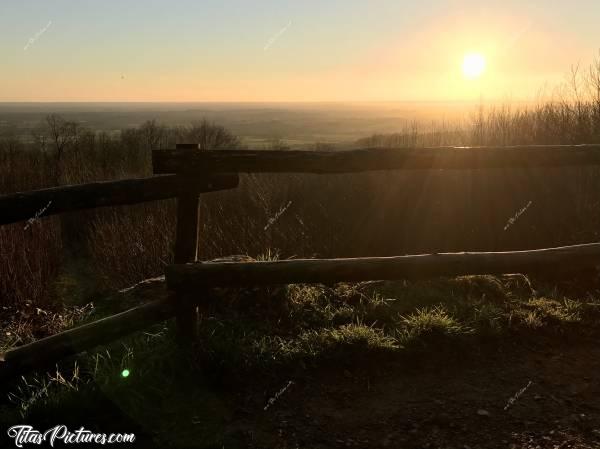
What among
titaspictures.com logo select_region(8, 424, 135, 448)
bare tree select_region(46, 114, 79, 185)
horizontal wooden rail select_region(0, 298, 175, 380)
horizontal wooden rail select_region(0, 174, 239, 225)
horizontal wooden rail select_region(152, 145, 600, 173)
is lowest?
titaspictures.com logo select_region(8, 424, 135, 448)

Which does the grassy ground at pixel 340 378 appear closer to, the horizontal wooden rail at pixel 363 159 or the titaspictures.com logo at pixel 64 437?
the titaspictures.com logo at pixel 64 437

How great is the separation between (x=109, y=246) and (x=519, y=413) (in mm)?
7066

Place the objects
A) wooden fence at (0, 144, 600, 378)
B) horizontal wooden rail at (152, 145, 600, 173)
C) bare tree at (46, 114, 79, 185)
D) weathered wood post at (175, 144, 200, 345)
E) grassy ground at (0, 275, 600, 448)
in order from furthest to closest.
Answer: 1. bare tree at (46, 114, 79, 185)
2. weathered wood post at (175, 144, 200, 345)
3. horizontal wooden rail at (152, 145, 600, 173)
4. wooden fence at (0, 144, 600, 378)
5. grassy ground at (0, 275, 600, 448)

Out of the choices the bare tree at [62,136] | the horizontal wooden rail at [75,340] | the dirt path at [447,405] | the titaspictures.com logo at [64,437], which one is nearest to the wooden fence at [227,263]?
the horizontal wooden rail at [75,340]

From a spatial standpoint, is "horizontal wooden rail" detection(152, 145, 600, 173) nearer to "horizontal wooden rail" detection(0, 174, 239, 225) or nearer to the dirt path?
"horizontal wooden rail" detection(0, 174, 239, 225)

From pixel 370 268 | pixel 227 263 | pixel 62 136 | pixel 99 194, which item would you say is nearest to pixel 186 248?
pixel 227 263

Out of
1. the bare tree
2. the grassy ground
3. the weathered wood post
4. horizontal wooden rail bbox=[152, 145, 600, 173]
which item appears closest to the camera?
the grassy ground

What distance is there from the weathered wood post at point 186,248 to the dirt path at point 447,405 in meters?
0.80

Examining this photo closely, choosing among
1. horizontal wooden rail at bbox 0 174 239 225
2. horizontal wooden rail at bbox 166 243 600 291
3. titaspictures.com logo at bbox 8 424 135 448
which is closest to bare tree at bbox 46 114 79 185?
horizontal wooden rail at bbox 0 174 239 225

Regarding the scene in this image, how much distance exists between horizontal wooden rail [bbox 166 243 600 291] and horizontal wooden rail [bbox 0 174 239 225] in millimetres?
549

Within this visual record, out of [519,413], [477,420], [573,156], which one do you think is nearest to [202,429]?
[477,420]

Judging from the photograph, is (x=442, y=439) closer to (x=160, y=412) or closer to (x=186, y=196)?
(x=160, y=412)

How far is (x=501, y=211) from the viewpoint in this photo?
9266 millimetres

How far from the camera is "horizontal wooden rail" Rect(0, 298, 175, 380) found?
338 centimetres
